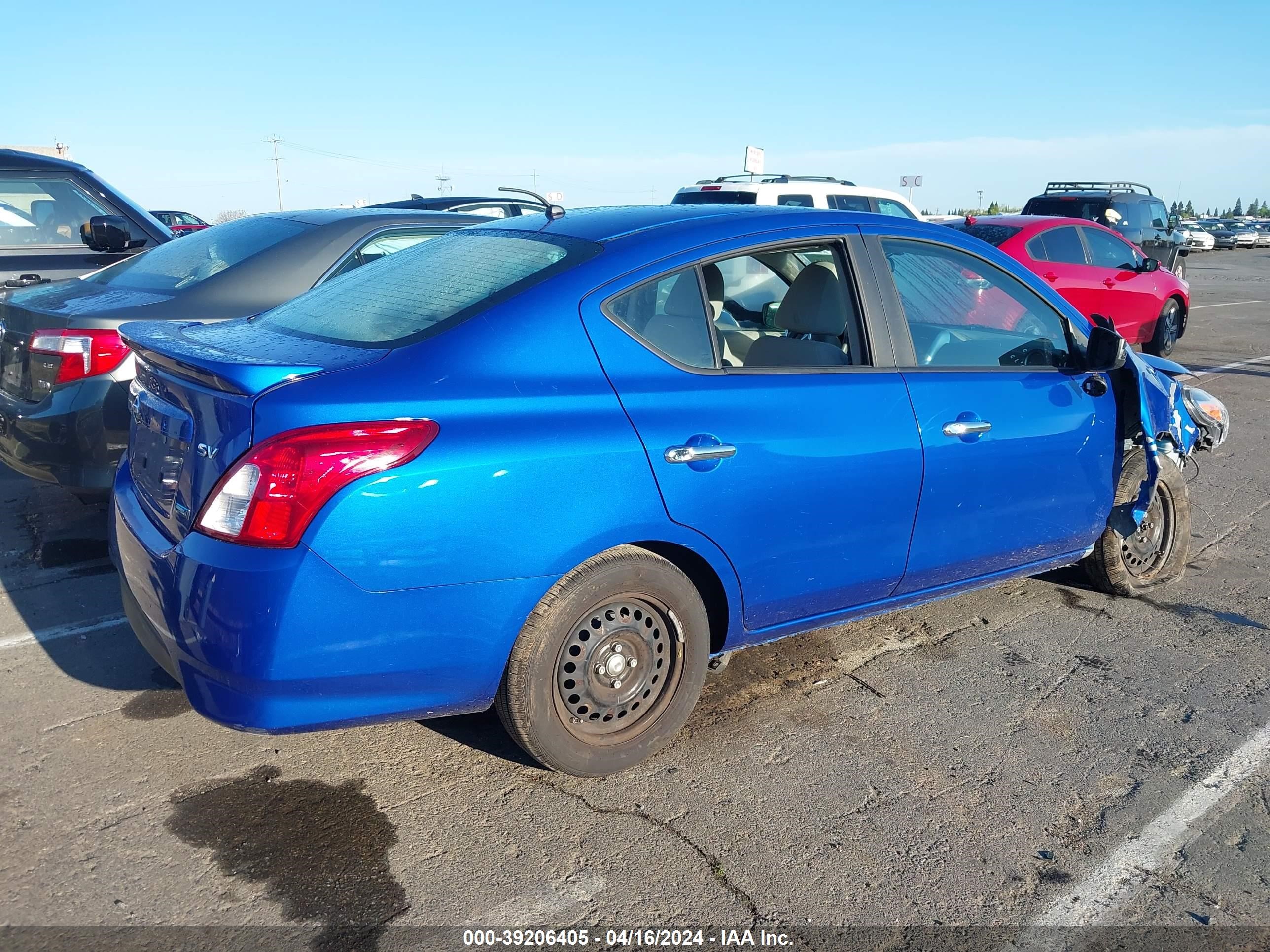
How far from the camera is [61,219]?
688 cm

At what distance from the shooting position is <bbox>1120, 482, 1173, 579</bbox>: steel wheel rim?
481 cm

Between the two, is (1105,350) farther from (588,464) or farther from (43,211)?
(43,211)

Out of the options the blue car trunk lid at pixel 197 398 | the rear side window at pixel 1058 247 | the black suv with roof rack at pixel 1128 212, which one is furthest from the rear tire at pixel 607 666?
the black suv with roof rack at pixel 1128 212

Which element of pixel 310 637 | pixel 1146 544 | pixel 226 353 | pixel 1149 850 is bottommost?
pixel 1149 850

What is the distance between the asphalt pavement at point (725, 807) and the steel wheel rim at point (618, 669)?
195 millimetres

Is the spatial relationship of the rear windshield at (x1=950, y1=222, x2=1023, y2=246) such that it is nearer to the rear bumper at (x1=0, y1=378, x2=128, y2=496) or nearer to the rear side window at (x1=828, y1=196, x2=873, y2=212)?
the rear side window at (x1=828, y1=196, x2=873, y2=212)

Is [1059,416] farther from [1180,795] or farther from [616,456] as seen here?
[616,456]

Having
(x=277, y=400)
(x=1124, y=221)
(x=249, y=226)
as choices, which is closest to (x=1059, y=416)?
(x=277, y=400)

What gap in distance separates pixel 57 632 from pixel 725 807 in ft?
9.16

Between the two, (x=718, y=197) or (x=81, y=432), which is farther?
(x=718, y=197)

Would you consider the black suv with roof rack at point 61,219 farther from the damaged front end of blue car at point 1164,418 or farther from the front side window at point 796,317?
the damaged front end of blue car at point 1164,418

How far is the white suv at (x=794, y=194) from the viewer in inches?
432

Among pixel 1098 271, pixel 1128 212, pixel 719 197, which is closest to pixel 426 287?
pixel 719 197

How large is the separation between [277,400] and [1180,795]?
112 inches
